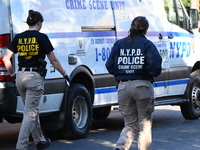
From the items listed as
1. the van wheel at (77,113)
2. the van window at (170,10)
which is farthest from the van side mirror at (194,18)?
the van wheel at (77,113)

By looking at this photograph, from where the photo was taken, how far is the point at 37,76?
752 centimetres

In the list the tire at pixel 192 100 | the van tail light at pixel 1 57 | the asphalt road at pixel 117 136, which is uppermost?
the van tail light at pixel 1 57

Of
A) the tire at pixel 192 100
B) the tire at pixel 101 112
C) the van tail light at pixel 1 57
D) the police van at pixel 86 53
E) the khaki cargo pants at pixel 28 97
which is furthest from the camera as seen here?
the tire at pixel 101 112

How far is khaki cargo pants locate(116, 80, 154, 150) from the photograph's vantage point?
6.78 m

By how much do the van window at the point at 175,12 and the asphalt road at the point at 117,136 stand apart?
192cm

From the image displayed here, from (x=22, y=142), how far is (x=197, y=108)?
18.2ft

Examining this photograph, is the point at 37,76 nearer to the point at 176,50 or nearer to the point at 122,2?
the point at 122,2

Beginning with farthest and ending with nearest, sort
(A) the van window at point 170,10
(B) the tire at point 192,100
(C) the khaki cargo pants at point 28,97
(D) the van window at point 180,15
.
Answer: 1. (D) the van window at point 180,15
2. (B) the tire at point 192,100
3. (A) the van window at point 170,10
4. (C) the khaki cargo pants at point 28,97

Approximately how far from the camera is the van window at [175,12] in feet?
38.4

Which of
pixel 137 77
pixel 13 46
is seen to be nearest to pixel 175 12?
pixel 13 46

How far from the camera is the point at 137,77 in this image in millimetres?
6785

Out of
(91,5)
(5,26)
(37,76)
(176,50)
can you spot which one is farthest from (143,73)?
(176,50)

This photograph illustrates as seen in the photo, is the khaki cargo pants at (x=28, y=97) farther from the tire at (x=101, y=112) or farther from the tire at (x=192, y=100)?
the tire at (x=192, y=100)

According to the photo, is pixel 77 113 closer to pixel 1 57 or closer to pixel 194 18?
pixel 1 57
